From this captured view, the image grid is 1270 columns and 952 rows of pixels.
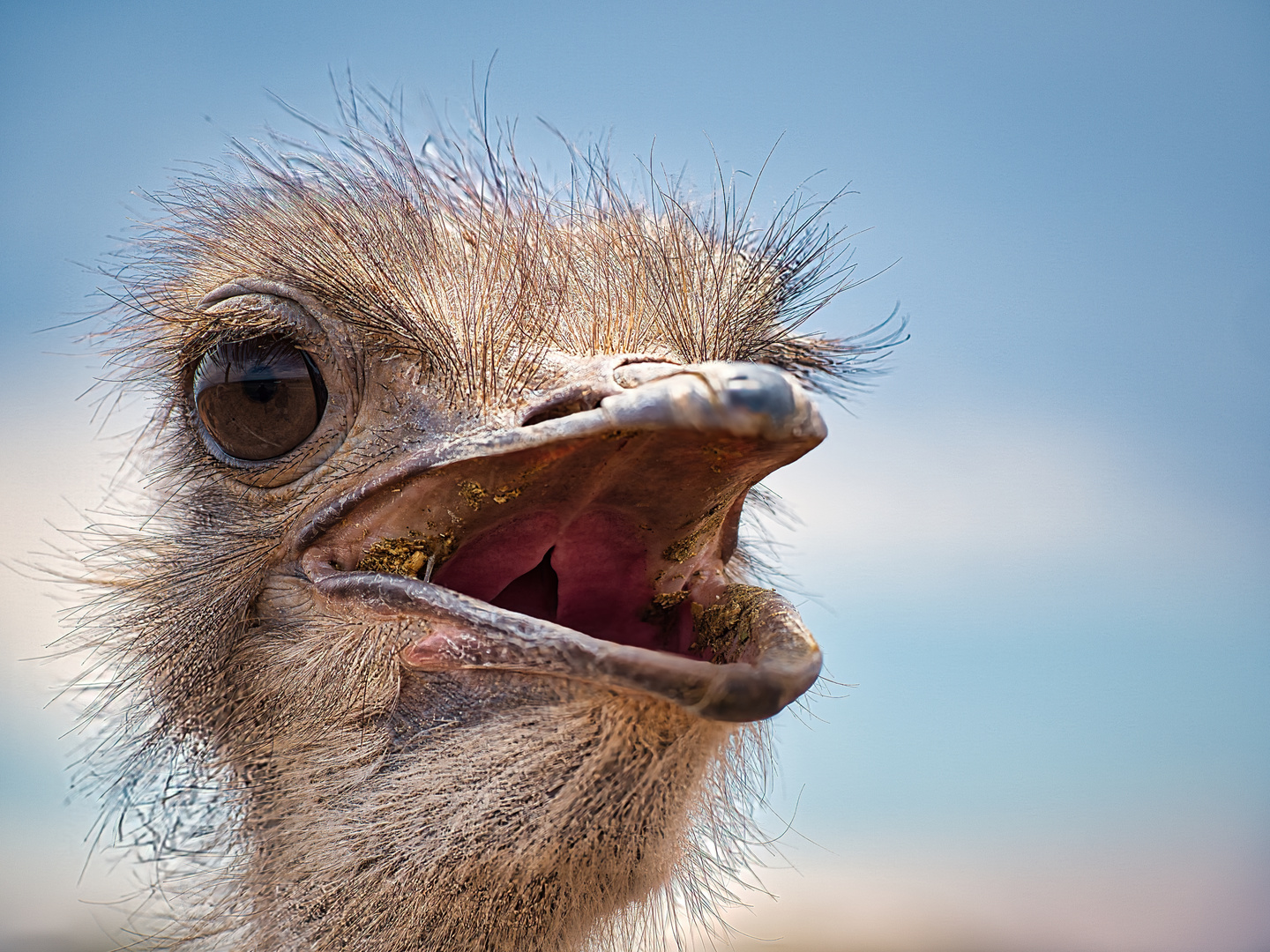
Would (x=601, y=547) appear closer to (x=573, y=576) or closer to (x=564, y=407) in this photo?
(x=573, y=576)

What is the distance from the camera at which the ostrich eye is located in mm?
1830

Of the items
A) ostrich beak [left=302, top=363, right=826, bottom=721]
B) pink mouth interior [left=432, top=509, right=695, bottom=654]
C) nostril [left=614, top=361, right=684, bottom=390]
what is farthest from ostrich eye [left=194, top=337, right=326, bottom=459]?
nostril [left=614, top=361, right=684, bottom=390]

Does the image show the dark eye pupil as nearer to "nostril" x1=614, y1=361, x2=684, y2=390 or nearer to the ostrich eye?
the ostrich eye

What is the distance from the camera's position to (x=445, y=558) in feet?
5.21

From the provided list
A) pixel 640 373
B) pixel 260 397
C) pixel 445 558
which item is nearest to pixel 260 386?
pixel 260 397

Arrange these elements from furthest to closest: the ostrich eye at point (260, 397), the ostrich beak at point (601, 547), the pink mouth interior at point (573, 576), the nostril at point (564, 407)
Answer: the ostrich eye at point (260, 397) < the pink mouth interior at point (573, 576) < the nostril at point (564, 407) < the ostrich beak at point (601, 547)

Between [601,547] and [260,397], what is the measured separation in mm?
634

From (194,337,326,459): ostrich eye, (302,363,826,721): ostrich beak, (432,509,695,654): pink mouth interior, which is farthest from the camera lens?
(194,337,326,459): ostrich eye

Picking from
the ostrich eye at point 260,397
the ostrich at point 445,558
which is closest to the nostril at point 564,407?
the ostrich at point 445,558

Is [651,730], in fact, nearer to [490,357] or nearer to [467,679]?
[467,679]

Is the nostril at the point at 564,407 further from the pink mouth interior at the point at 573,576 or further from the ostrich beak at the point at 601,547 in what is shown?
the pink mouth interior at the point at 573,576

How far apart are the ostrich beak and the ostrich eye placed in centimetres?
20

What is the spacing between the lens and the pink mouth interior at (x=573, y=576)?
5.26 ft

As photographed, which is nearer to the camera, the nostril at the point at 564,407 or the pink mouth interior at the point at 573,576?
the nostril at the point at 564,407
